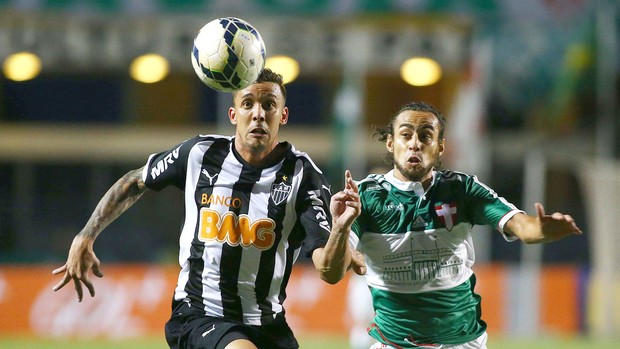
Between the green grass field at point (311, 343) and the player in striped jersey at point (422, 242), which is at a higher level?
the player in striped jersey at point (422, 242)

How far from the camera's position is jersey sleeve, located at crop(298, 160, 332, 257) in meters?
5.77

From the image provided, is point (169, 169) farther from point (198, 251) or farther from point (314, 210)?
point (314, 210)

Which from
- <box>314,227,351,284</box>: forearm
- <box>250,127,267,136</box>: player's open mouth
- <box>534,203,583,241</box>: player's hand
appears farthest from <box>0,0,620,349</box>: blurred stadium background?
<box>534,203,583,241</box>: player's hand

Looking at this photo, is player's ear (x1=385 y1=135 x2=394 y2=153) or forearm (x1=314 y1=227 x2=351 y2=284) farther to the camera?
player's ear (x1=385 y1=135 x2=394 y2=153)

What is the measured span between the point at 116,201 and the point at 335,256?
161cm

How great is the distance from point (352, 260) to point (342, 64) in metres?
14.1

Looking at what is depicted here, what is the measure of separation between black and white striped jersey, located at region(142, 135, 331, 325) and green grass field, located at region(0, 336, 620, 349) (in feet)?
24.8

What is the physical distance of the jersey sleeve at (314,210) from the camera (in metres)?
5.77

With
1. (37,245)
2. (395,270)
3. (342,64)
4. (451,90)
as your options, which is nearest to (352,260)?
(395,270)

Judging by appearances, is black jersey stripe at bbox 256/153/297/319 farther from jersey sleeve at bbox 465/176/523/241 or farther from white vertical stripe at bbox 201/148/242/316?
jersey sleeve at bbox 465/176/523/241

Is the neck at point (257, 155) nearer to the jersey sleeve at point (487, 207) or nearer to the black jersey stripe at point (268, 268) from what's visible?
the black jersey stripe at point (268, 268)

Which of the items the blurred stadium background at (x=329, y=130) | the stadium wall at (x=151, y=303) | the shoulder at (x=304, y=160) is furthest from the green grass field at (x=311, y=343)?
the shoulder at (x=304, y=160)

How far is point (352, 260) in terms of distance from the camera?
17.8 ft

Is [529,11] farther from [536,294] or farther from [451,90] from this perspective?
[451,90]
